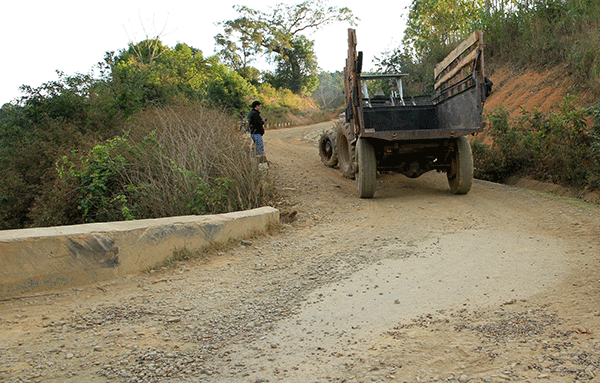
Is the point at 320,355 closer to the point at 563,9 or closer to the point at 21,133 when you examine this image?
the point at 21,133

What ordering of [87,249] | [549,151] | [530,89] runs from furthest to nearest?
1. [530,89]
2. [549,151]
3. [87,249]

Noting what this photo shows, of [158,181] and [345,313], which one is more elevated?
[158,181]

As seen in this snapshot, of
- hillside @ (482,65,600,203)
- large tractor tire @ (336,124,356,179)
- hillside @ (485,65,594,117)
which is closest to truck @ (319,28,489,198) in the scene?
large tractor tire @ (336,124,356,179)

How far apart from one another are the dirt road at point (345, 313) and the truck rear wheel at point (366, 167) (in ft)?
5.44

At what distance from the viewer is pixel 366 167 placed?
7.54m

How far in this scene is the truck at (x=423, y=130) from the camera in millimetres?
7148

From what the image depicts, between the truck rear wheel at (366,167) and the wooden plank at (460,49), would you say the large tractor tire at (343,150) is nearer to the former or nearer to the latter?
the truck rear wheel at (366,167)

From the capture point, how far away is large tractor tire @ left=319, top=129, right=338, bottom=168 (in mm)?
10500

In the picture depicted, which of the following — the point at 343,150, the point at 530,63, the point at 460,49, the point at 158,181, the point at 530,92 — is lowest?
the point at 158,181

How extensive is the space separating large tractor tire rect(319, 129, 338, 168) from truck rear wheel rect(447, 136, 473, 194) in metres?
3.29

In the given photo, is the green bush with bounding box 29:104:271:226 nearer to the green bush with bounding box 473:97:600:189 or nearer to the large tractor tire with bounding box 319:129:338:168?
the large tractor tire with bounding box 319:129:338:168

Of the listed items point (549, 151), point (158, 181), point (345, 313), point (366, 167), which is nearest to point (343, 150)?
point (366, 167)

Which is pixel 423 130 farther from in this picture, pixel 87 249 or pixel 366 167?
pixel 87 249

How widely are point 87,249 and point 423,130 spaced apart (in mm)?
5066
